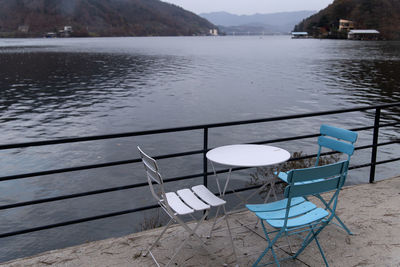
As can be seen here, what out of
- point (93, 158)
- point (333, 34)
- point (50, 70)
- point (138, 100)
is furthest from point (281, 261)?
point (333, 34)

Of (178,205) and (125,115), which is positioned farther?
(125,115)

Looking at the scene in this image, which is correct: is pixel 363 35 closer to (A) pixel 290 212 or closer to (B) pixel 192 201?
(A) pixel 290 212

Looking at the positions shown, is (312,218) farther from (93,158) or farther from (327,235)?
(93,158)

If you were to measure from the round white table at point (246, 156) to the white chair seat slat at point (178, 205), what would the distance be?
0.45 m

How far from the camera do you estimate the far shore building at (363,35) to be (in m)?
158

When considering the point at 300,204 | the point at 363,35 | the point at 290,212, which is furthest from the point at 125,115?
the point at 363,35

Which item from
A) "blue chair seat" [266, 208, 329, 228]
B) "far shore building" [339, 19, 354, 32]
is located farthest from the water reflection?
"far shore building" [339, 19, 354, 32]

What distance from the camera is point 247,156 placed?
4090 millimetres

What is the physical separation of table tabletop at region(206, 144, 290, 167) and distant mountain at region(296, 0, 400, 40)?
566 ft

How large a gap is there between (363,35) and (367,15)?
13.3 m

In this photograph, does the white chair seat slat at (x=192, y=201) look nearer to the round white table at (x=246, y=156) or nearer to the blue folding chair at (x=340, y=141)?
the round white table at (x=246, y=156)

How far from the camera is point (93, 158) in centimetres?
1557

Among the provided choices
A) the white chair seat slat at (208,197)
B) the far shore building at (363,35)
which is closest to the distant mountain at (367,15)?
the far shore building at (363,35)

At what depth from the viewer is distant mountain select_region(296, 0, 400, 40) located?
531 feet
